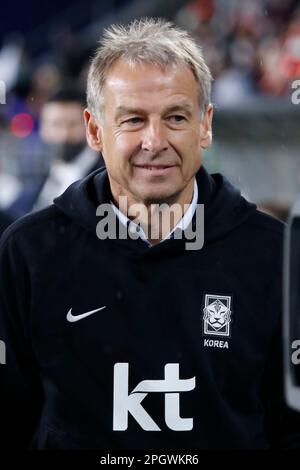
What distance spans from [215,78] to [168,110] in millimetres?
8079

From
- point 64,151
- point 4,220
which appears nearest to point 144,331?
point 4,220

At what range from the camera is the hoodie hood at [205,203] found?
332 cm

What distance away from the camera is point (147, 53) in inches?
126

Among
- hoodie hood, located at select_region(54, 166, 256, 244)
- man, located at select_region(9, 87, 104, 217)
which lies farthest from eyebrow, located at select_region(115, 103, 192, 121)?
man, located at select_region(9, 87, 104, 217)

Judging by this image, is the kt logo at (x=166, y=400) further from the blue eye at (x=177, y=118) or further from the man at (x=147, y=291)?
the blue eye at (x=177, y=118)

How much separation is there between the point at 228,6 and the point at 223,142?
6001 millimetres

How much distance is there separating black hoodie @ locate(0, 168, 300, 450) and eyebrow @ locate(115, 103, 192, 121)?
29cm

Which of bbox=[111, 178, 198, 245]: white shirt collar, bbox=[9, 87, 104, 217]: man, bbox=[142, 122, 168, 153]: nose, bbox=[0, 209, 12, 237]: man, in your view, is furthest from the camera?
bbox=[9, 87, 104, 217]: man

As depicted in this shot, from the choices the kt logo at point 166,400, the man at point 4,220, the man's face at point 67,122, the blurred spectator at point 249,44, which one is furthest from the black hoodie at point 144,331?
the blurred spectator at point 249,44

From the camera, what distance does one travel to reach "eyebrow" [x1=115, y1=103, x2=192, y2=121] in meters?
3.14

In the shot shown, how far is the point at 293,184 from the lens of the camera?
7.54 m

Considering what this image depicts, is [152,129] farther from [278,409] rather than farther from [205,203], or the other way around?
[278,409]

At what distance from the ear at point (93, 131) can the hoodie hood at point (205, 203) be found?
3.8 inches

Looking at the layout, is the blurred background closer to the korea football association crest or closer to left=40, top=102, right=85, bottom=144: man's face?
left=40, top=102, right=85, bottom=144: man's face
